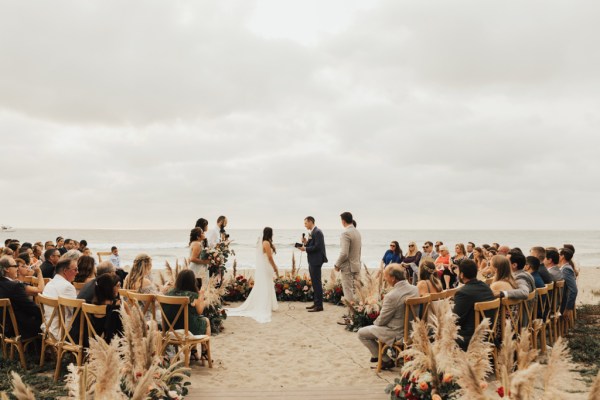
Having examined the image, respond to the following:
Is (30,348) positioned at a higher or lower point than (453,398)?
lower

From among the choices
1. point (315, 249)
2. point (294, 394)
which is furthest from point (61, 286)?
point (315, 249)

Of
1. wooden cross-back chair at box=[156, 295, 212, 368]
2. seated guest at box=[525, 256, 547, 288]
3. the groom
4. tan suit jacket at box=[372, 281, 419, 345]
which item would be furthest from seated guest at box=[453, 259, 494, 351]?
the groom

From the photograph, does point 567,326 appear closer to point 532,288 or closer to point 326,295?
point 532,288

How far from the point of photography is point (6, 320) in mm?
6430

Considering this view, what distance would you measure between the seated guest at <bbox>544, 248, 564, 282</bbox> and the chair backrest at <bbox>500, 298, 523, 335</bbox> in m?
2.00

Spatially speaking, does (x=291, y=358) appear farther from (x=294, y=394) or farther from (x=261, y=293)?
(x=261, y=293)

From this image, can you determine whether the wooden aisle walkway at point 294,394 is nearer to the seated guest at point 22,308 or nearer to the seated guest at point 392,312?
the seated guest at point 392,312

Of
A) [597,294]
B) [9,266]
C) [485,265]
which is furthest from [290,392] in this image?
[597,294]

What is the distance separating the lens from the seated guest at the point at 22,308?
624 cm

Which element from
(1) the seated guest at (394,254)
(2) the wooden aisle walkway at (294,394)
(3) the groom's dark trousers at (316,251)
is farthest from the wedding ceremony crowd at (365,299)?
(1) the seated guest at (394,254)

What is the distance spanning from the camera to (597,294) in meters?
15.2

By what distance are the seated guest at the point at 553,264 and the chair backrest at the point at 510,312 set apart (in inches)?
78.8

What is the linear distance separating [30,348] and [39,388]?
1880mm

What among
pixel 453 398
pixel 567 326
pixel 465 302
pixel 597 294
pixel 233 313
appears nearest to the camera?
pixel 453 398
